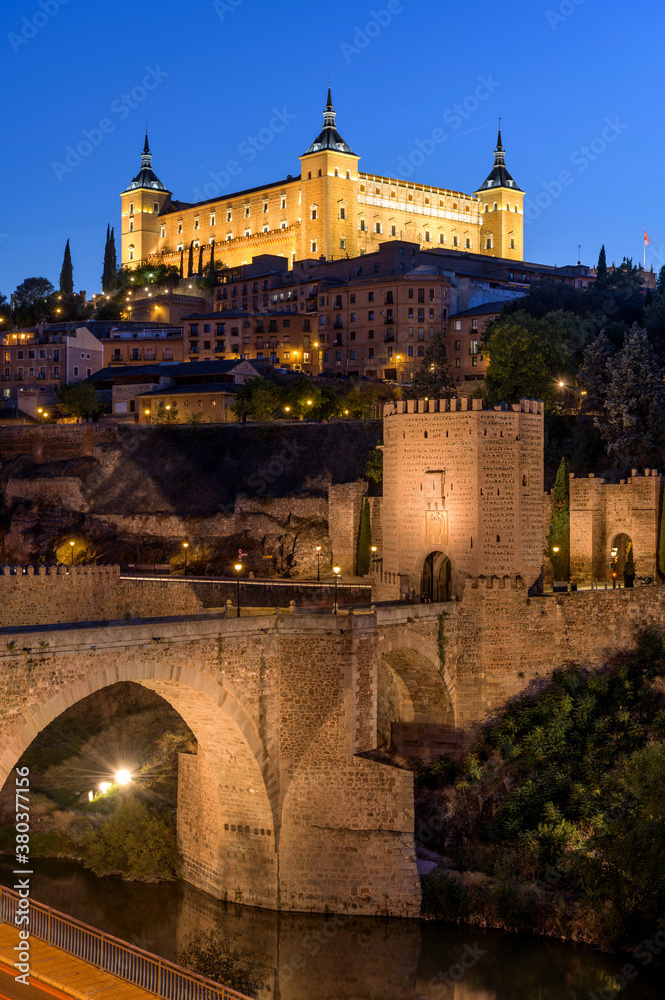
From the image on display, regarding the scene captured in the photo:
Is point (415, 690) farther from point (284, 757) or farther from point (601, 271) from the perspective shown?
point (601, 271)

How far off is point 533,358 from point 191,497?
66.1 feet

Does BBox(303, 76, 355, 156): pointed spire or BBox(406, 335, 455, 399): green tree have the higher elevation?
BBox(303, 76, 355, 156): pointed spire

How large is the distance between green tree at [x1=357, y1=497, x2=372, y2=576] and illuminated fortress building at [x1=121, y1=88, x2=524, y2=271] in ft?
218

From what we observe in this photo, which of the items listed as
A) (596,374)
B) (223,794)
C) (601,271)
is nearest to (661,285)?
(601,271)

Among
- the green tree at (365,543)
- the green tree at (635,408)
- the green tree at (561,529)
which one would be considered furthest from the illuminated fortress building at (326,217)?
the green tree at (561,529)

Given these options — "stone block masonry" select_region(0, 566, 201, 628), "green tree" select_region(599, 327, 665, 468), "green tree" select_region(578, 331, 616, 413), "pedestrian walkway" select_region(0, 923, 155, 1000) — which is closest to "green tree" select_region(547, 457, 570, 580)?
"green tree" select_region(599, 327, 665, 468)

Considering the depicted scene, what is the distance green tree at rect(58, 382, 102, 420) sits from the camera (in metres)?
74.3

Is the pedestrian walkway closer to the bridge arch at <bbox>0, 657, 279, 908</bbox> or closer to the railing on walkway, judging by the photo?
the railing on walkway

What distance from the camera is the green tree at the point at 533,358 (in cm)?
5884

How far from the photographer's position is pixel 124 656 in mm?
24469

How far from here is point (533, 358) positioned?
5891 centimetres

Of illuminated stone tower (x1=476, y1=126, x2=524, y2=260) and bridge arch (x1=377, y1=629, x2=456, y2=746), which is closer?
bridge arch (x1=377, y1=629, x2=456, y2=746)

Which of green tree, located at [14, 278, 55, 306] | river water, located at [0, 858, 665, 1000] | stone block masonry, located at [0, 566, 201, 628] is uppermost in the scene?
green tree, located at [14, 278, 55, 306]

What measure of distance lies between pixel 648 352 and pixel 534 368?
640cm
